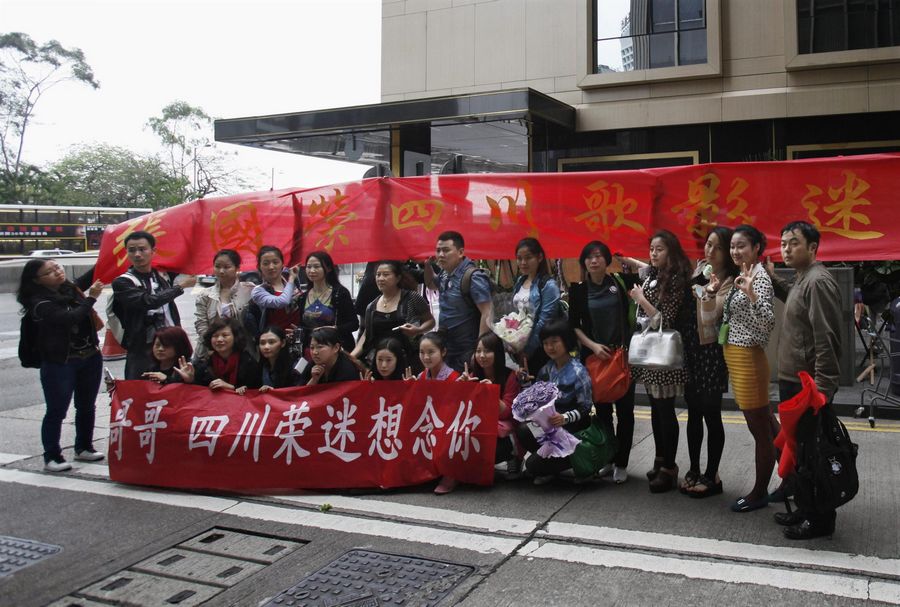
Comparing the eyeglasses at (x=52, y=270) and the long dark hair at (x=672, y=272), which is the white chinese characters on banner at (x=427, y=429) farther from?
the eyeglasses at (x=52, y=270)

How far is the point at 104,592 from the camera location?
3.84m

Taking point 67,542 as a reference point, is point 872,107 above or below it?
above

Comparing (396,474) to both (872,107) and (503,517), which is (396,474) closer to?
(503,517)

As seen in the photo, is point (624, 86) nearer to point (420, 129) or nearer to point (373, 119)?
point (420, 129)

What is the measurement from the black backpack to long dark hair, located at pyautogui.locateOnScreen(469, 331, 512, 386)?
6.52ft

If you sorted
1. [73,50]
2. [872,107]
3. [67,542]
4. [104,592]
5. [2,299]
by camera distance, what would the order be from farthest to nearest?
[73,50] → [2,299] → [872,107] → [67,542] → [104,592]

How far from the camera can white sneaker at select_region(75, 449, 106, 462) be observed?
6.29 meters

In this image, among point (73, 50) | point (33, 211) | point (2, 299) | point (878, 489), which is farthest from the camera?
point (73, 50)

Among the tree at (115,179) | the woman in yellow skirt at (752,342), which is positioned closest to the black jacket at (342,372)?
the woman in yellow skirt at (752,342)

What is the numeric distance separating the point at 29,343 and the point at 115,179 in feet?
171

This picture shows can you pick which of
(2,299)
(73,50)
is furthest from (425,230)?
(73,50)

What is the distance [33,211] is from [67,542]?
36218 mm

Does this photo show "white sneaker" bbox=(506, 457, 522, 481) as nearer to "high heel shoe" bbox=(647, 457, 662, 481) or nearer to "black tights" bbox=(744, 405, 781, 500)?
"high heel shoe" bbox=(647, 457, 662, 481)

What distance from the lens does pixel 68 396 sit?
6.04 metres
